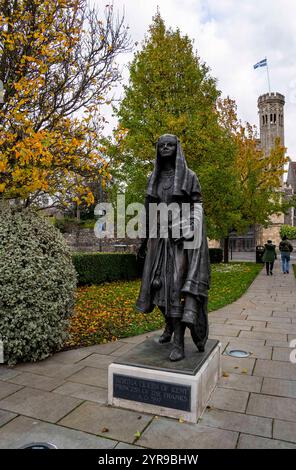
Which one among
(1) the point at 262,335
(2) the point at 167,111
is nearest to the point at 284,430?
(1) the point at 262,335

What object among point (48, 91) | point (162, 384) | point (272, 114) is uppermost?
point (272, 114)

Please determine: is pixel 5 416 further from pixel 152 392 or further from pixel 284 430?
pixel 284 430

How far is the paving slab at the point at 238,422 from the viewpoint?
138 inches

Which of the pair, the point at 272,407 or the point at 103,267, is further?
the point at 103,267

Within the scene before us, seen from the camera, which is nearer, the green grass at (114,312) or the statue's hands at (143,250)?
the statue's hands at (143,250)

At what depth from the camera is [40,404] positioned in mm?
4062

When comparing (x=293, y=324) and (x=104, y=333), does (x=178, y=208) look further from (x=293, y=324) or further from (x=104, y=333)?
(x=293, y=324)

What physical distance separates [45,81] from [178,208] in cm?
547

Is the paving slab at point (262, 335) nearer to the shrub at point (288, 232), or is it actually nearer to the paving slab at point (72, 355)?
the paving slab at point (72, 355)

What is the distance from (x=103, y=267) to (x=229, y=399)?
34.7 feet

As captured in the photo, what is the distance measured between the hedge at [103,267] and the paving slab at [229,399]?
365 inches

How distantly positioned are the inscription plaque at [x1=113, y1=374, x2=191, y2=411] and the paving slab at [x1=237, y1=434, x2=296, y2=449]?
603 millimetres

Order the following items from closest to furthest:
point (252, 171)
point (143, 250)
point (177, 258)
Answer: point (177, 258) → point (143, 250) → point (252, 171)

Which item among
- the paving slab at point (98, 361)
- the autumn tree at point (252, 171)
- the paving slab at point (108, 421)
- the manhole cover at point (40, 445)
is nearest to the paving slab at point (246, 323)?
the paving slab at point (98, 361)
